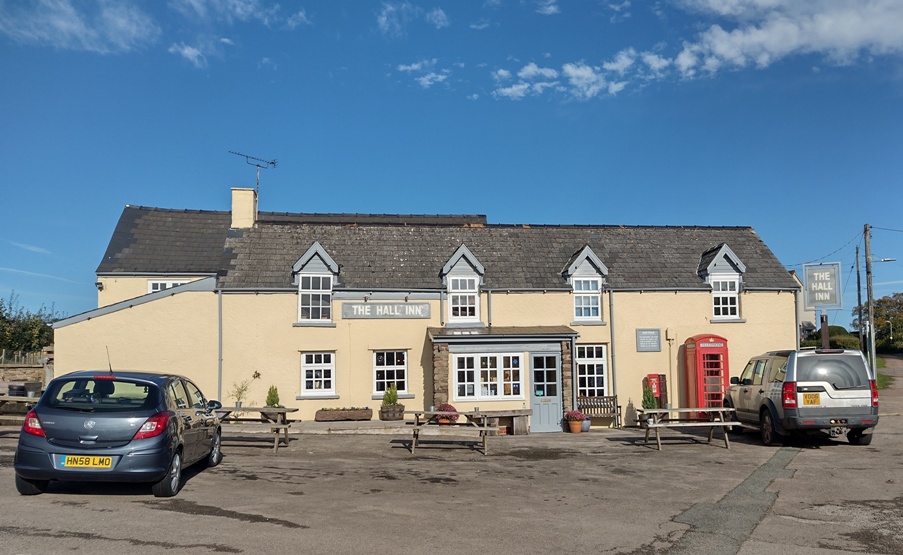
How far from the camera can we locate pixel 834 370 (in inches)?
613

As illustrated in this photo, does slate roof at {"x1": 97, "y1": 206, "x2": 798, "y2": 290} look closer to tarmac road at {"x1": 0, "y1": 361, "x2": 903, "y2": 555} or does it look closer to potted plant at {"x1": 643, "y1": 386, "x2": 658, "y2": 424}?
potted plant at {"x1": 643, "y1": 386, "x2": 658, "y2": 424}

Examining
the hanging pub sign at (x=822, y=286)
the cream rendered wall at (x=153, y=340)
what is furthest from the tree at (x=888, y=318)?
the cream rendered wall at (x=153, y=340)

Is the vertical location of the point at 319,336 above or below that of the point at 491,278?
below

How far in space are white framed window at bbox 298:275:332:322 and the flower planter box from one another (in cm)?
299

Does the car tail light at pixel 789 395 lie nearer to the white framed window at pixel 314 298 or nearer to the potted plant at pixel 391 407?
the potted plant at pixel 391 407

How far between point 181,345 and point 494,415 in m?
10.4

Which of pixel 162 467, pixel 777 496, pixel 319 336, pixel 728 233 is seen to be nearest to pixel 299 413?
pixel 319 336

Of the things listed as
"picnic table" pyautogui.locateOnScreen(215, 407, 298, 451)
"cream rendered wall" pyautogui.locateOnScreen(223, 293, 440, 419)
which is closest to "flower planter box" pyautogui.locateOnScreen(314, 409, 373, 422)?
"cream rendered wall" pyautogui.locateOnScreen(223, 293, 440, 419)

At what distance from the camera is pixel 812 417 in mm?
15344

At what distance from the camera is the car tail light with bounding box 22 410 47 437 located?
8953 millimetres

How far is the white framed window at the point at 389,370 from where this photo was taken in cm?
2239

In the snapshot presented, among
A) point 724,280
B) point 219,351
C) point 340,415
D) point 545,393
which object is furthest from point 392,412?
point 724,280

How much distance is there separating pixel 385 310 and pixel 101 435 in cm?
1391

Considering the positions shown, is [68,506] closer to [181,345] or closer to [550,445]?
[550,445]
